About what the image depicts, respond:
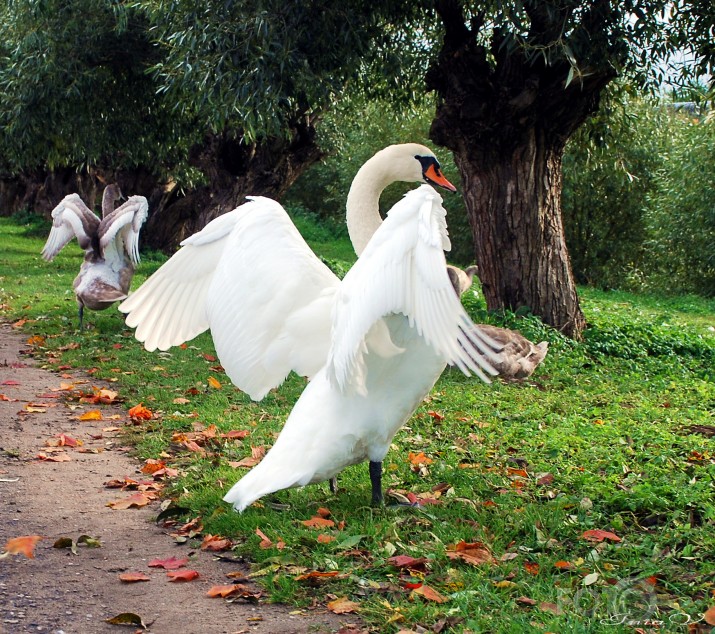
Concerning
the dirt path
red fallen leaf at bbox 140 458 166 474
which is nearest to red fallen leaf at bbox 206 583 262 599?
the dirt path

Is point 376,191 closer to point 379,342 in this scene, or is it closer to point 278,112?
point 379,342

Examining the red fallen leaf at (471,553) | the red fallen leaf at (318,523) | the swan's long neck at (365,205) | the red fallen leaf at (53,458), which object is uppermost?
the swan's long neck at (365,205)

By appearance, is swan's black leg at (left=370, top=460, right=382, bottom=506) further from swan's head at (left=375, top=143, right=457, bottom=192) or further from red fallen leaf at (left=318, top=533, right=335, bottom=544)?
swan's head at (left=375, top=143, right=457, bottom=192)

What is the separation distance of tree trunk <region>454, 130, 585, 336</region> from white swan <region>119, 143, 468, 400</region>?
4.68 m

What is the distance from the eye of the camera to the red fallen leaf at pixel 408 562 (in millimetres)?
3842

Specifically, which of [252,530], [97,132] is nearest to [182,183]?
[97,132]

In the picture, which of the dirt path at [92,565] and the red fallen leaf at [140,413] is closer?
the dirt path at [92,565]

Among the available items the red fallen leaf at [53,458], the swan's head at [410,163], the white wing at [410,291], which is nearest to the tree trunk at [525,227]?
the swan's head at [410,163]

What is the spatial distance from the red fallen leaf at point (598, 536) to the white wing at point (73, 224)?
782 centimetres

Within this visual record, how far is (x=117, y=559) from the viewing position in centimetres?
411

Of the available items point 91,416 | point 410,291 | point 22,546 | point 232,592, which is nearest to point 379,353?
point 410,291

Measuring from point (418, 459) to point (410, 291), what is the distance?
7.12ft

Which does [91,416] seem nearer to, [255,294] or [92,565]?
[255,294]

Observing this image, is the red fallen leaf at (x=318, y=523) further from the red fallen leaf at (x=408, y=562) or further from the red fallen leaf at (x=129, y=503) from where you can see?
the red fallen leaf at (x=129, y=503)
